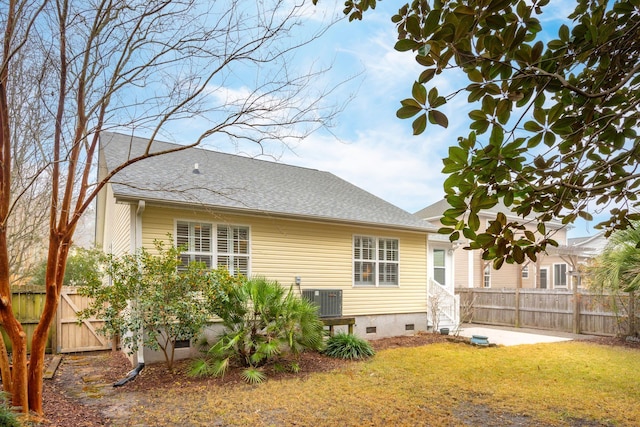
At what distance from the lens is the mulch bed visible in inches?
203

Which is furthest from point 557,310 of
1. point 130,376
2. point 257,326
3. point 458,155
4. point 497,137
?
point 458,155

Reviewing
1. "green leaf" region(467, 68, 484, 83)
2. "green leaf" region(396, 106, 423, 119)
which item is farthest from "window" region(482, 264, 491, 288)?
"green leaf" region(396, 106, 423, 119)

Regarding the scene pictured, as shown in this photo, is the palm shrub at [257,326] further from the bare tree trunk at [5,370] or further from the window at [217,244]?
the bare tree trunk at [5,370]

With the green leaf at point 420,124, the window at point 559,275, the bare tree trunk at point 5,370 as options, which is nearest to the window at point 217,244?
the bare tree trunk at point 5,370

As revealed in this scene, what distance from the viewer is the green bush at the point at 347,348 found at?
29.2 feet

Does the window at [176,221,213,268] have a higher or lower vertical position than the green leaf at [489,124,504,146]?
lower

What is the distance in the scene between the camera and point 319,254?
10617 millimetres

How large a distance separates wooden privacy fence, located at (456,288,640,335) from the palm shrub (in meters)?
5.99

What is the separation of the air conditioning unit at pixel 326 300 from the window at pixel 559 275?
1908 centimetres

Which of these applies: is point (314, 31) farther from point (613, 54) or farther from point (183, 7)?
point (613, 54)

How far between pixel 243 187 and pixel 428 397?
6775 millimetres

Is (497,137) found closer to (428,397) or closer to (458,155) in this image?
(458,155)

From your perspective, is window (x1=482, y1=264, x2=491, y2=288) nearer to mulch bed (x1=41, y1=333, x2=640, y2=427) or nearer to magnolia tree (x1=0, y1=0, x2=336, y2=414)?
mulch bed (x1=41, y1=333, x2=640, y2=427)

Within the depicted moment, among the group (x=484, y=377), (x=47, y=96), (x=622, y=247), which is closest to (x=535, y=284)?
(x=622, y=247)
